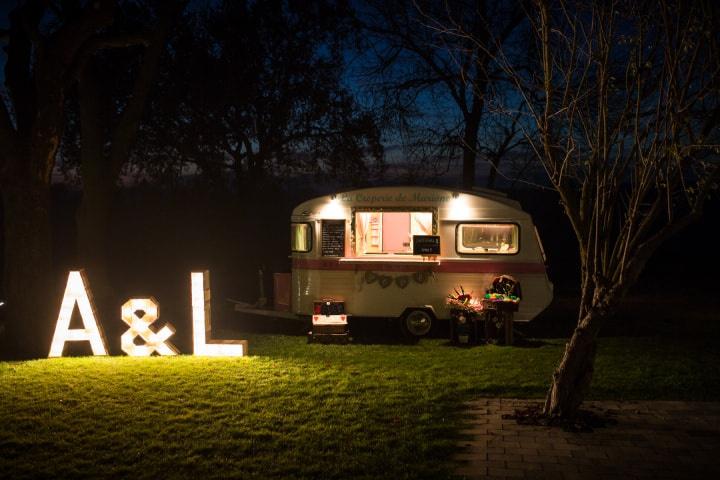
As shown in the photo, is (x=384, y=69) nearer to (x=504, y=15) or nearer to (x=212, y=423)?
(x=504, y=15)

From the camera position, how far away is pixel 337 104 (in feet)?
66.9

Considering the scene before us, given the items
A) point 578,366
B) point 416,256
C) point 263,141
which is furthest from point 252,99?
point 578,366

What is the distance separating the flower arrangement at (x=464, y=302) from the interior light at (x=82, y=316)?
5.80 meters

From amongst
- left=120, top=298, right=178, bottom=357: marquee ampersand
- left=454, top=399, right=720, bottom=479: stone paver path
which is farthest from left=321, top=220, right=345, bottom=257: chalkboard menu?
left=454, top=399, right=720, bottom=479: stone paver path

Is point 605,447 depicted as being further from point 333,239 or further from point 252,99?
point 252,99

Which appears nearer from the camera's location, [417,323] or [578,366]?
[578,366]

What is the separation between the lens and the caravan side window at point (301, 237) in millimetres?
13219

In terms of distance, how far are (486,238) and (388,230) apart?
2.11 meters

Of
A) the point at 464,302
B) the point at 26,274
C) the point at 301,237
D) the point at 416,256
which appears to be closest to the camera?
the point at 26,274

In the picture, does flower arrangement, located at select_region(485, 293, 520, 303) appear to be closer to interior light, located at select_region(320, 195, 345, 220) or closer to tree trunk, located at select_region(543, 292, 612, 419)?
interior light, located at select_region(320, 195, 345, 220)

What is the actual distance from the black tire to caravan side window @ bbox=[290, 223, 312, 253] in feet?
7.49

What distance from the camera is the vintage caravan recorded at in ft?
40.9

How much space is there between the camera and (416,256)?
41.8 ft

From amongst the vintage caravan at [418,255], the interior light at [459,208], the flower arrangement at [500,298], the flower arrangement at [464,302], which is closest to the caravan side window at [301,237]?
the vintage caravan at [418,255]
